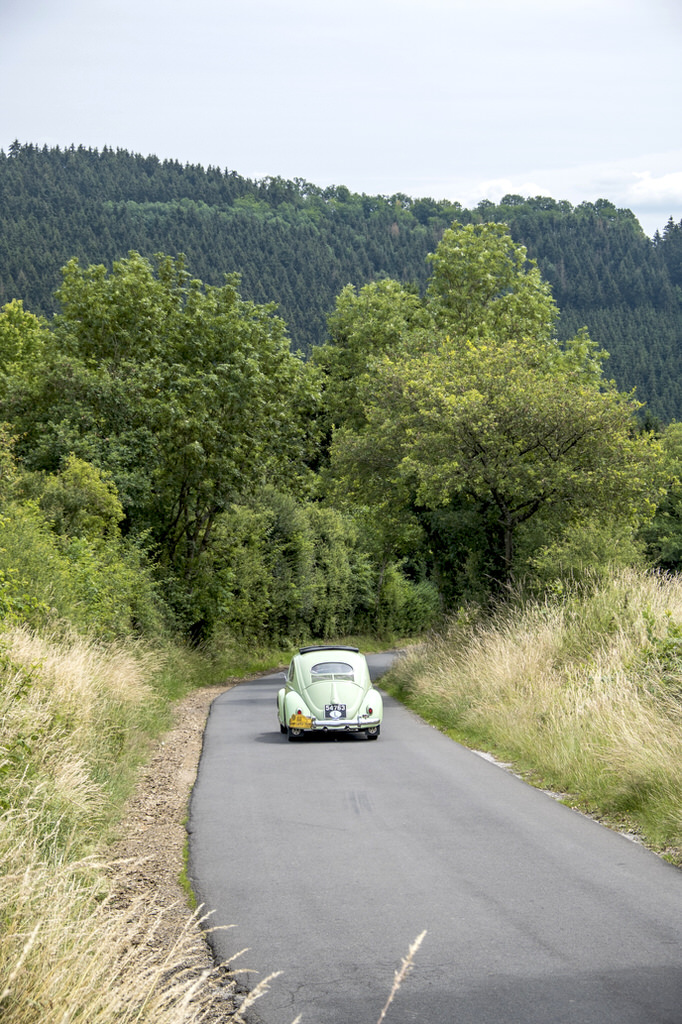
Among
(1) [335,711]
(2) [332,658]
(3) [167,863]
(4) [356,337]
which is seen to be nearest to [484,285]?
(4) [356,337]

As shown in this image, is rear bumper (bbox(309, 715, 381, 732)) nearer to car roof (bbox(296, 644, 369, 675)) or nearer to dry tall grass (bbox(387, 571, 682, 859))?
car roof (bbox(296, 644, 369, 675))

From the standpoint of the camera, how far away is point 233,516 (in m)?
39.0

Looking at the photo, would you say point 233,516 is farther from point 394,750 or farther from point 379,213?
point 379,213

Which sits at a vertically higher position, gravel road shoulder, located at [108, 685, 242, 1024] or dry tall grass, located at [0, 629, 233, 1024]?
dry tall grass, located at [0, 629, 233, 1024]

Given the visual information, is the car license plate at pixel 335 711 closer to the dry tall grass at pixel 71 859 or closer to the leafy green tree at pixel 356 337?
the dry tall grass at pixel 71 859

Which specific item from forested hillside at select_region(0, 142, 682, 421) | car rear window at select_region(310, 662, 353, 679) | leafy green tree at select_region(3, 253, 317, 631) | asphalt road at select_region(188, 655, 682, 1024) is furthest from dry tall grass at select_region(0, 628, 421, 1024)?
forested hillside at select_region(0, 142, 682, 421)

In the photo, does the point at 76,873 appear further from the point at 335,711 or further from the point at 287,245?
the point at 287,245

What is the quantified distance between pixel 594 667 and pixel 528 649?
2.60 meters

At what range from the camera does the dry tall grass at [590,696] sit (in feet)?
34.8

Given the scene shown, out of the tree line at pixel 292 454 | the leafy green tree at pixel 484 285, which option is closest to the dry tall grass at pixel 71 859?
the tree line at pixel 292 454

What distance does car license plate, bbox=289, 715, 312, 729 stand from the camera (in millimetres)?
17516

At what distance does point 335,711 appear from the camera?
57.6ft

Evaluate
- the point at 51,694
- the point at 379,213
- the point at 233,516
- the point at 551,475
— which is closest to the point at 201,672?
the point at 233,516

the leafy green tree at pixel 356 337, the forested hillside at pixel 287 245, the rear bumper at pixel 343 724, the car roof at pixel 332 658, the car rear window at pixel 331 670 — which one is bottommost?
the rear bumper at pixel 343 724
